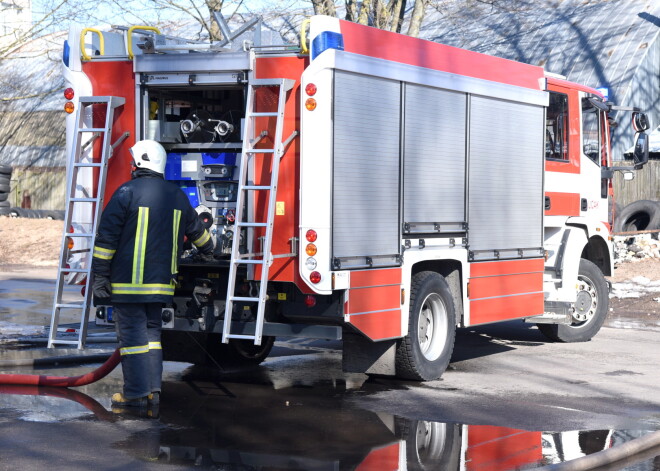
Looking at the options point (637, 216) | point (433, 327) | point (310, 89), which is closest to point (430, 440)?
point (433, 327)

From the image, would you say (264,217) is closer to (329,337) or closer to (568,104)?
(329,337)

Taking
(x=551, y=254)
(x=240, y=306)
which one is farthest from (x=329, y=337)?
(x=551, y=254)

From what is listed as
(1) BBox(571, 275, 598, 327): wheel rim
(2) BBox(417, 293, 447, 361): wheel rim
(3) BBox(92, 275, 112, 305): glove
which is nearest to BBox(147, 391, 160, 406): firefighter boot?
(3) BBox(92, 275, 112, 305): glove

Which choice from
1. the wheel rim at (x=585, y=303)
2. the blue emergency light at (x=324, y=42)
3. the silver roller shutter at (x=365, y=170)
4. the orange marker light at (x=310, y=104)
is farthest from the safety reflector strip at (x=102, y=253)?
the wheel rim at (x=585, y=303)

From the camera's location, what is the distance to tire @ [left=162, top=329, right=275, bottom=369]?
9.73 metres

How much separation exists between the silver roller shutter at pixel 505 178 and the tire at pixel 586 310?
1709 mm

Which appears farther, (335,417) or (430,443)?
(335,417)

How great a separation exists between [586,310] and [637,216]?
12.2 metres

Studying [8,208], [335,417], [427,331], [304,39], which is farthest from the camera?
[8,208]

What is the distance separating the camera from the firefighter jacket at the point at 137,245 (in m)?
7.64

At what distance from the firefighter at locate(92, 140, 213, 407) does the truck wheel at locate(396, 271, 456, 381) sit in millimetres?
2272

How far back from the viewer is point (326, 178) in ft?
26.5

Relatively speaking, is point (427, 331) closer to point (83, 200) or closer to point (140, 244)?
point (140, 244)

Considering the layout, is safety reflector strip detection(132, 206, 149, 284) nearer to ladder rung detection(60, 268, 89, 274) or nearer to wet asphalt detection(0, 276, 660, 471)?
wet asphalt detection(0, 276, 660, 471)
